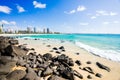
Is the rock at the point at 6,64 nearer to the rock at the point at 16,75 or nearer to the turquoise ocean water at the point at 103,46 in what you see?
the rock at the point at 16,75

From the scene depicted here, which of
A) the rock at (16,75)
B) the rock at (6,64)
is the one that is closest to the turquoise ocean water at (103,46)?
the rock at (6,64)

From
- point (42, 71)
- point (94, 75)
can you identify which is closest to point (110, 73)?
point (94, 75)

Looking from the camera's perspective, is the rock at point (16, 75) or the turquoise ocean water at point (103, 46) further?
the turquoise ocean water at point (103, 46)

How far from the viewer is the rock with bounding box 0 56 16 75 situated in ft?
23.0

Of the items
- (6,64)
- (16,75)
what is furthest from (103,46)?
(16,75)

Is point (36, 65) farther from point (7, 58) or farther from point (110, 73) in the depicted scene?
point (110, 73)

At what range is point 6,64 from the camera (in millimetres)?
7586

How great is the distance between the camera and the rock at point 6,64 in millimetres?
7001

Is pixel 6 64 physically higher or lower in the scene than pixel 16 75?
higher

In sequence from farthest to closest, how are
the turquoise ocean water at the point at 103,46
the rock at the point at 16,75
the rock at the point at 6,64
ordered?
1. the turquoise ocean water at the point at 103,46
2. the rock at the point at 6,64
3. the rock at the point at 16,75

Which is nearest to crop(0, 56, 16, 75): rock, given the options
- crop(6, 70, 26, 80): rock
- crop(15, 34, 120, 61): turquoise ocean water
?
crop(6, 70, 26, 80): rock

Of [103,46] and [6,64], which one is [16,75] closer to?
[6,64]

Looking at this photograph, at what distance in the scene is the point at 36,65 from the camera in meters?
9.32

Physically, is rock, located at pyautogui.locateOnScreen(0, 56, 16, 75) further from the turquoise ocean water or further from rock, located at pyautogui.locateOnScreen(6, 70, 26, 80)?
the turquoise ocean water
